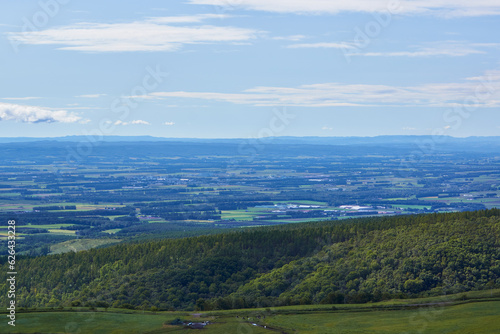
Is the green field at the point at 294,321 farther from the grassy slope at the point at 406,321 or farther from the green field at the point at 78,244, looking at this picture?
the green field at the point at 78,244

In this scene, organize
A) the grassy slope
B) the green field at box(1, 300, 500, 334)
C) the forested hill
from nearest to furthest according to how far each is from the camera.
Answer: the grassy slope < the green field at box(1, 300, 500, 334) < the forested hill

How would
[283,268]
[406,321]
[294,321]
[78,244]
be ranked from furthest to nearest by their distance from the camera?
[78,244] → [283,268] → [294,321] → [406,321]

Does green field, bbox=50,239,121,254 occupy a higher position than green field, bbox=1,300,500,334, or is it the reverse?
green field, bbox=1,300,500,334

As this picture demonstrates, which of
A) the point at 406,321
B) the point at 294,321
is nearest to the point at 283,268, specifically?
the point at 294,321

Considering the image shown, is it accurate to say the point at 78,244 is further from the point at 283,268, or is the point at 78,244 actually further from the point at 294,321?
the point at 294,321

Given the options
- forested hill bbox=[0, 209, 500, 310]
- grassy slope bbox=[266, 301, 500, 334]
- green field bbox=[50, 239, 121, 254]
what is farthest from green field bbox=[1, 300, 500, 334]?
green field bbox=[50, 239, 121, 254]

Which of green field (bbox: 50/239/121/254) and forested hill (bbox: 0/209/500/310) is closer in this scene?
forested hill (bbox: 0/209/500/310)

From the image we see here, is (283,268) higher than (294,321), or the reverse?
(283,268)

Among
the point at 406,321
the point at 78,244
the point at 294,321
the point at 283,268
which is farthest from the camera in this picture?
the point at 78,244

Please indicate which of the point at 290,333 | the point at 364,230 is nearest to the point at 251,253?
the point at 364,230

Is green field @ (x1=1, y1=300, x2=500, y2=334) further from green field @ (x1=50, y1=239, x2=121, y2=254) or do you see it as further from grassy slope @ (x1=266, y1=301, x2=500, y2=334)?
green field @ (x1=50, y1=239, x2=121, y2=254)
